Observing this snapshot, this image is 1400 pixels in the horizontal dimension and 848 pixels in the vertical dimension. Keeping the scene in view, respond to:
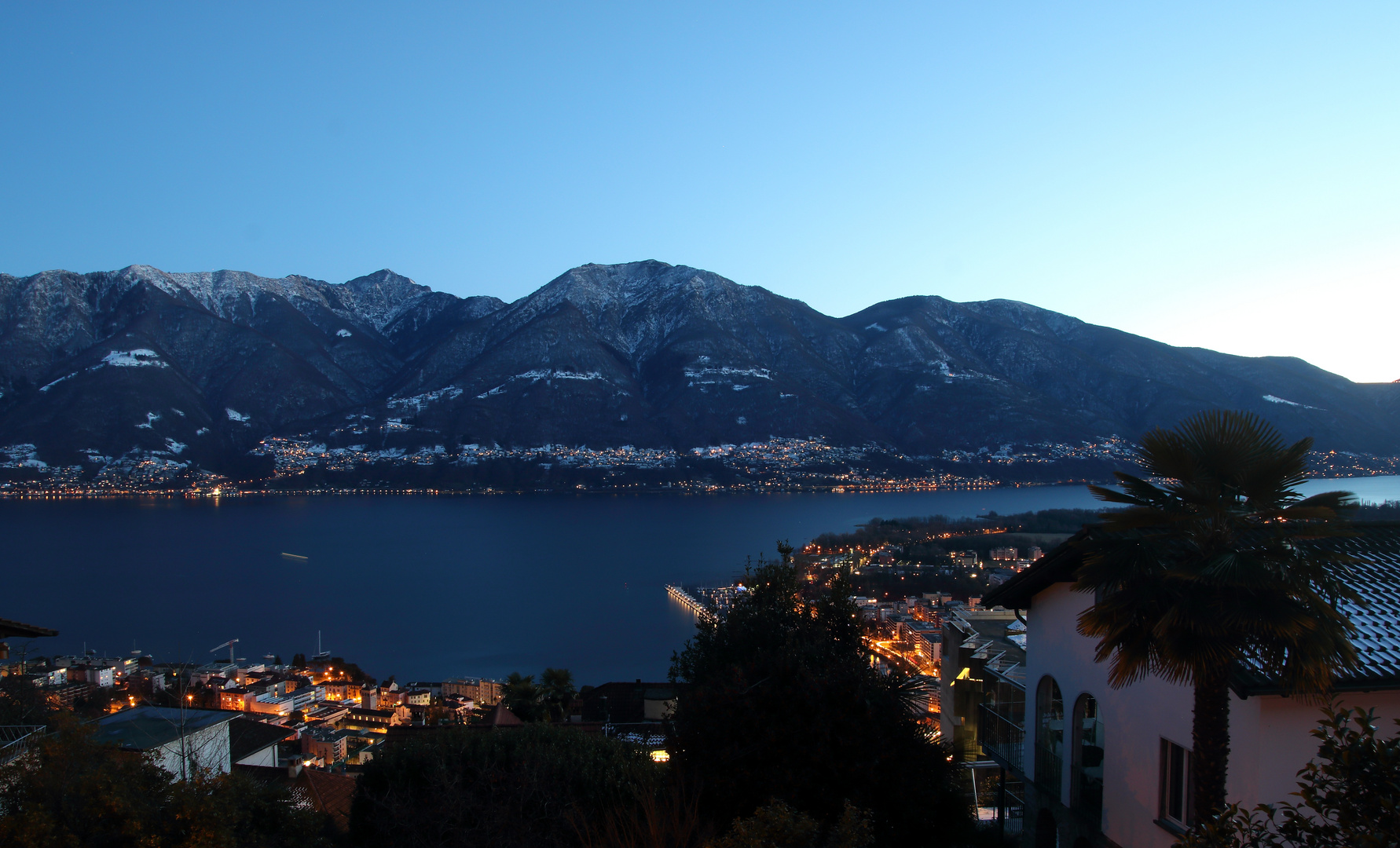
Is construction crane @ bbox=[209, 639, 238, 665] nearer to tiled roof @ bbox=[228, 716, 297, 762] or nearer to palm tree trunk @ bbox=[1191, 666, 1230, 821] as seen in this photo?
tiled roof @ bbox=[228, 716, 297, 762]

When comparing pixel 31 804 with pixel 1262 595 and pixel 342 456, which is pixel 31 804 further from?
pixel 342 456

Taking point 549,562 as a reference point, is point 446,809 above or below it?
above

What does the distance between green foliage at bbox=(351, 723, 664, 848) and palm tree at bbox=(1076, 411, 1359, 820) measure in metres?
3.06

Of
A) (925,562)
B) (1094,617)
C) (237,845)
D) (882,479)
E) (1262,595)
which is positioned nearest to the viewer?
(1262,595)

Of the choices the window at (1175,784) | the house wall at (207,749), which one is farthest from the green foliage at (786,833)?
the house wall at (207,749)

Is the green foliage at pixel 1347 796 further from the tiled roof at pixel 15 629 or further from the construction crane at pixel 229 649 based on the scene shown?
the construction crane at pixel 229 649

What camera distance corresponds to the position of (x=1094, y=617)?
456 centimetres

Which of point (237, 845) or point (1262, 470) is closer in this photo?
point (1262, 470)

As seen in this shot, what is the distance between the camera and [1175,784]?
5801 millimetres

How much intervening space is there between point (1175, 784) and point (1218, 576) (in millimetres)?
2453

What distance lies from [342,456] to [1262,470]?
15241cm

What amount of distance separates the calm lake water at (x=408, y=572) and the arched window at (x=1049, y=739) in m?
Answer: 31.0

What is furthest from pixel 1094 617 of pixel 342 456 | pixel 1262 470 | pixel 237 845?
pixel 342 456

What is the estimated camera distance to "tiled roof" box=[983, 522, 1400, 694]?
4770 mm
